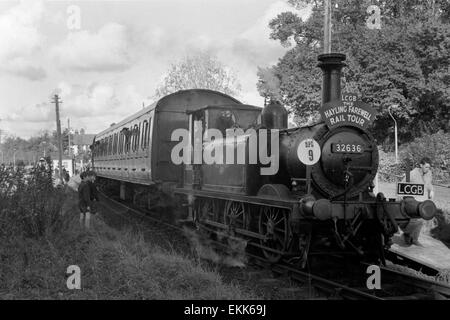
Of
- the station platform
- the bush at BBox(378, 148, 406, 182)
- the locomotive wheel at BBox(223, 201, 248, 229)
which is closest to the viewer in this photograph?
the station platform

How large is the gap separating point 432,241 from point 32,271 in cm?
783

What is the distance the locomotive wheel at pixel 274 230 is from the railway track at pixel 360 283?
202 millimetres

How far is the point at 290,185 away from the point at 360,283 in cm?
202

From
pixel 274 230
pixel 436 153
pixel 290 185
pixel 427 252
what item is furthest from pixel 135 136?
pixel 436 153

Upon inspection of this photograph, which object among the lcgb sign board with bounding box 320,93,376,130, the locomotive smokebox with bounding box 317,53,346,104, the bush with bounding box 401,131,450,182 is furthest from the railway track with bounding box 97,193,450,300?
the bush with bounding box 401,131,450,182

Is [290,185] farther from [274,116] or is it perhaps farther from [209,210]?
[209,210]

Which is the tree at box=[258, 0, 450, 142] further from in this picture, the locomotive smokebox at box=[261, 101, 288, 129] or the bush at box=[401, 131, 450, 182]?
the locomotive smokebox at box=[261, 101, 288, 129]

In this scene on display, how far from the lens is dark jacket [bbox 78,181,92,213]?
37.8 feet

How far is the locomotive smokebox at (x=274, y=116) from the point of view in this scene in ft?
28.8

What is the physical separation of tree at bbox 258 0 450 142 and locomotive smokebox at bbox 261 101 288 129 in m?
19.3

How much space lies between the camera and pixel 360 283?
24.6 feet

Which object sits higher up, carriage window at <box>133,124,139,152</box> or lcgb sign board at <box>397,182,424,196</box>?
carriage window at <box>133,124,139,152</box>

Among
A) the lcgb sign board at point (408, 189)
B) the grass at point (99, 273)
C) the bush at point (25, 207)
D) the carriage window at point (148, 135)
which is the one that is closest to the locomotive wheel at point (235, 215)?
the grass at point (99, 273)

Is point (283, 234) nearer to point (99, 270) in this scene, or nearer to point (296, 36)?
point (99, 270)
